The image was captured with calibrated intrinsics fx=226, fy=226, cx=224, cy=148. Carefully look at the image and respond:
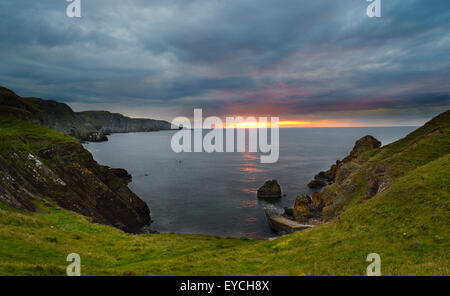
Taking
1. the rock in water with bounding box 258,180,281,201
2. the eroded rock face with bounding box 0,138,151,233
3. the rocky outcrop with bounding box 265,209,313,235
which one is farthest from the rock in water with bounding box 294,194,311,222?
the eroded rock face with bounding box 0,138,151,233

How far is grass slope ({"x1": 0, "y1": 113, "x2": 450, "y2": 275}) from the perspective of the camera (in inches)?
543

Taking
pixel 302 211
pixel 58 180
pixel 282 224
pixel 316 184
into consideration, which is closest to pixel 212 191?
pixel 302 211

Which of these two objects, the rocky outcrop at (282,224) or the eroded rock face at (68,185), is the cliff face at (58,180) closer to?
the eroded rock face at (68,185)

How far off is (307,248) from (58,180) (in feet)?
156

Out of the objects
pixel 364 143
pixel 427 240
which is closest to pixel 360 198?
pixel 427 240

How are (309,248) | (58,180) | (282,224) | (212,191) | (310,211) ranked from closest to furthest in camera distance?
(309,248) < (58,180) < (282,224) < (310,211) < (212,191)

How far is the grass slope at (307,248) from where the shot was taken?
13.8 metres

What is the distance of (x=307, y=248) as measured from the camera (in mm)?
19562

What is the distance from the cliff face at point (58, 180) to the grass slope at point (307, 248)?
956 centimetres

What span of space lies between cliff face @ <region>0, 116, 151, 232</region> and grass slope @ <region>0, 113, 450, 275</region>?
9557 millimetres

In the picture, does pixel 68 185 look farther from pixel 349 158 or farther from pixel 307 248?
pixel 349 158
